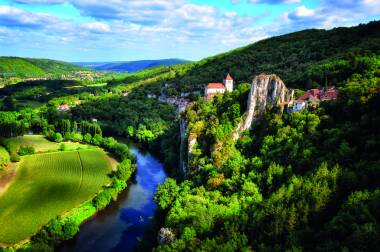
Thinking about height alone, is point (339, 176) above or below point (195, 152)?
above

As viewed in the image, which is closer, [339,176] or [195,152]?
[339,176]

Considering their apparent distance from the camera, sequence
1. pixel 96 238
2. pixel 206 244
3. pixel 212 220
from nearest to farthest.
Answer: pixel 206 244 < pixel 212 220 < pixel 96 238

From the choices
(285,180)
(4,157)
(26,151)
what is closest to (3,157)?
(4,157)

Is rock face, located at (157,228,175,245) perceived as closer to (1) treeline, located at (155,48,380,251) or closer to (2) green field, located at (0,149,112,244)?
(1) treeline, located at (155,48,380,251)

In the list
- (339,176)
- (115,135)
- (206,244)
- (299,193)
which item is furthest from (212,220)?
(115,135)

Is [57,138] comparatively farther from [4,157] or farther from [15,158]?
[4,157]

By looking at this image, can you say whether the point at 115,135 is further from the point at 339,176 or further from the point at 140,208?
the point at 339,176
